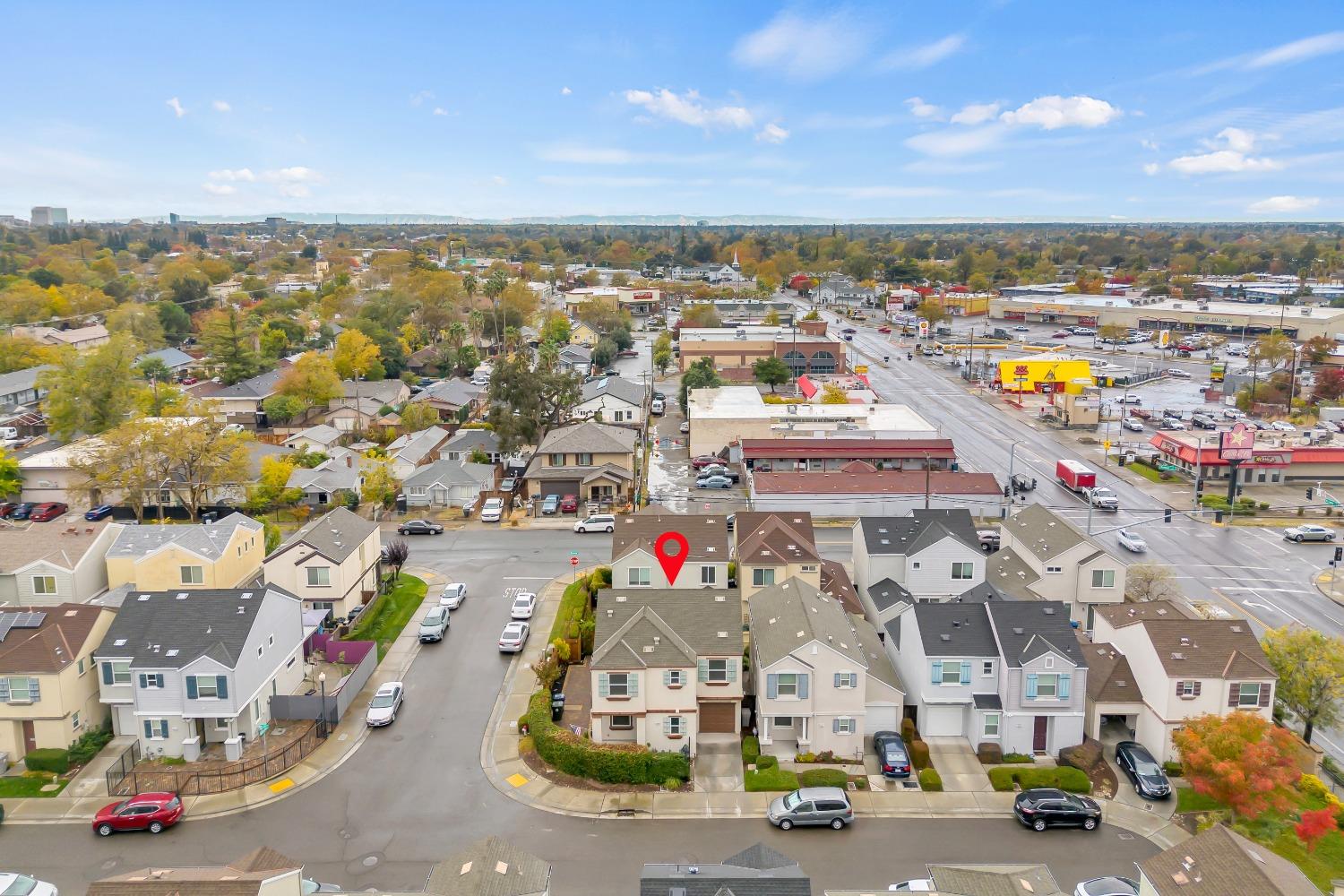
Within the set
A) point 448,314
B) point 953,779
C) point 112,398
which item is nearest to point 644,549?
point 953,779

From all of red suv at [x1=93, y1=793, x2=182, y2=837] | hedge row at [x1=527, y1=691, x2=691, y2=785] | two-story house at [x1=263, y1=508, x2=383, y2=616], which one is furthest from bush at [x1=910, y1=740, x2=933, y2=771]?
two-story house at [x1=263, y1=508, x2=383, y2=616]

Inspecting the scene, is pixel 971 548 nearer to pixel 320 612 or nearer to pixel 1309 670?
pixel 1309 670

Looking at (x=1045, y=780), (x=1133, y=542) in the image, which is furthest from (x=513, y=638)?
(x=1133, y=542)

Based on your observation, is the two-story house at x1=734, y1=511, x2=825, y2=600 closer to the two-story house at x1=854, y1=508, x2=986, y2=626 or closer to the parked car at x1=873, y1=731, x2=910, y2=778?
the two-story house at x1=854, y1=508, x2=986, y2=626

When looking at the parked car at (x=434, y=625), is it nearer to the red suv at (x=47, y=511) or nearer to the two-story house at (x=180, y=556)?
the two-story house at (x=180, y=556)

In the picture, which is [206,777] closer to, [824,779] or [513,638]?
[513,638]

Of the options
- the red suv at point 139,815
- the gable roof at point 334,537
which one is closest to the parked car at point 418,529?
the gable roof at point 334,537
